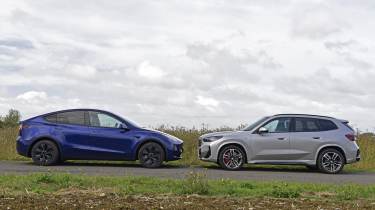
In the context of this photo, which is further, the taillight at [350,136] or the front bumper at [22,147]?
the taillight at [350,136]

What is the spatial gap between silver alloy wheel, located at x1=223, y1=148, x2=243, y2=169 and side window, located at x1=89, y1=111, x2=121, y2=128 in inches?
117

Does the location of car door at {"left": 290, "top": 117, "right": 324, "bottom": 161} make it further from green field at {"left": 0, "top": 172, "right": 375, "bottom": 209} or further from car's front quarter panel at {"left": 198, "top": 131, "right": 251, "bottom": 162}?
green field at {"left": 0, "top": 172, "right": 375, "bottom": 209}

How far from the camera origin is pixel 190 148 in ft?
73.0

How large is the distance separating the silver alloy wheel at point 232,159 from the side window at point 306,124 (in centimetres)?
181

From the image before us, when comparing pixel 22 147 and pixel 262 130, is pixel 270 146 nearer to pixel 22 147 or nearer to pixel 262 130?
pixel 262 130

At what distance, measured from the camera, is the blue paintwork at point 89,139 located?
16.8 meters

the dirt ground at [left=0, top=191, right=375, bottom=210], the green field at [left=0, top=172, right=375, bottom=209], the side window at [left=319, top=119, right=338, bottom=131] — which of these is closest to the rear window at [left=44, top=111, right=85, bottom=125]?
the green field at [left=0, top=172, right=375, bottom=209]

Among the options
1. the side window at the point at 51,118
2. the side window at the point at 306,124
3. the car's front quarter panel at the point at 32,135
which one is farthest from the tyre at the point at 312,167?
the side window at the point at 51,118

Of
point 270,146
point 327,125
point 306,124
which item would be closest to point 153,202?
point 270,146

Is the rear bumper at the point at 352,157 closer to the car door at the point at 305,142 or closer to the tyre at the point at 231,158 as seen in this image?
the car door at the point at 305,142

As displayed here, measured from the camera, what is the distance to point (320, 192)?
10.7 meters

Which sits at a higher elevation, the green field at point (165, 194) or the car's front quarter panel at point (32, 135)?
the car's front quarter panel at point (32, 135)

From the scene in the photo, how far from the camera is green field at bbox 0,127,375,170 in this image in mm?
20594

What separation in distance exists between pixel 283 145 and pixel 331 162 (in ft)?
4.46
